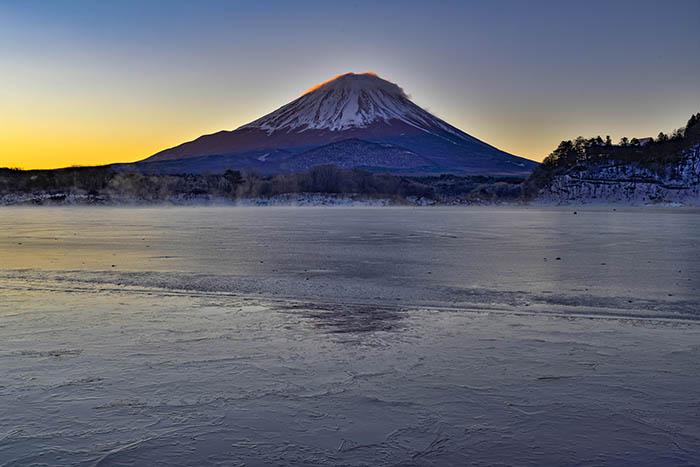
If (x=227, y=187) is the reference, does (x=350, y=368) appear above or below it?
below

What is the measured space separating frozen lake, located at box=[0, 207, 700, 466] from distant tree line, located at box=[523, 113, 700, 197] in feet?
292

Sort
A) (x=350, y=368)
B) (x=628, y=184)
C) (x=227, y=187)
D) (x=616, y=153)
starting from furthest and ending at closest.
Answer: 1. (x=616, y=153)
2. (x=227, y=187)
3. (x=628, y=184)
4. (x=350, y=368)

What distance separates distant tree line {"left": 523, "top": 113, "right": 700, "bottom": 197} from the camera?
9116cm

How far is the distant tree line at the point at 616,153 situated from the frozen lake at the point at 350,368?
88897mm

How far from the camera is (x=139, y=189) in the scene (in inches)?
3415

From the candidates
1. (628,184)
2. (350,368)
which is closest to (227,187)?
(628,184)

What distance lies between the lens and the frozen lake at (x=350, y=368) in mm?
3535

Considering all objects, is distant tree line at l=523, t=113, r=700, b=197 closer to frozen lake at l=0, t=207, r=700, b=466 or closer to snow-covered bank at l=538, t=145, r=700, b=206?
snow-covered bank at l=538, t=145, r=700, b=206

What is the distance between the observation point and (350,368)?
5012 mm

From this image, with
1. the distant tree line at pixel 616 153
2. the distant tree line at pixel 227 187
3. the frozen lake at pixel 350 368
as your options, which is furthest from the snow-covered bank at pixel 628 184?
the frozen lake at pixel 350 368

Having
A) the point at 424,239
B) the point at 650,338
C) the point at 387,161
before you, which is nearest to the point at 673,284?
the point at 650,338

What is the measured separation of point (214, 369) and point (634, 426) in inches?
125

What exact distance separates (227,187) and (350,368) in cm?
8908

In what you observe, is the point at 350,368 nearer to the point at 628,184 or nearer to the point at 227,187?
the point at 628,184
